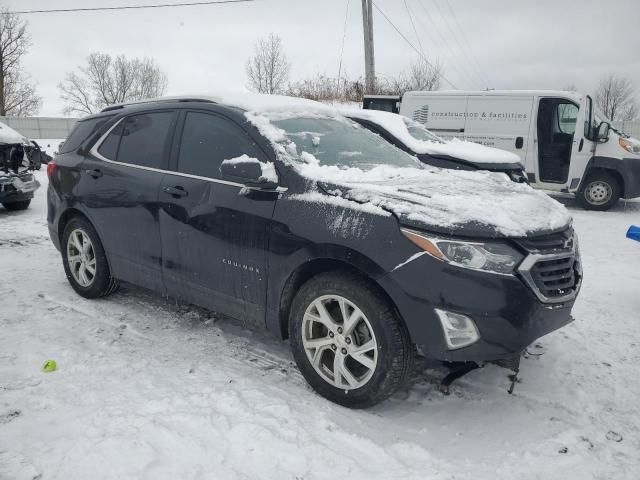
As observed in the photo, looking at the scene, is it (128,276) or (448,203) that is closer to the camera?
(448,203)

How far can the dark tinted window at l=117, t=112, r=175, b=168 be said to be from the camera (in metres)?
3.64

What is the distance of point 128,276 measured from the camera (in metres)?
3.92

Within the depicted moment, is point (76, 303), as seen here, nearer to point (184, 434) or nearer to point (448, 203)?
point (184, 434)

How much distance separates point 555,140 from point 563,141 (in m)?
0.15

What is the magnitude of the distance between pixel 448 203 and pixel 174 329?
2324mm

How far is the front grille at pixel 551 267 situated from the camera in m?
2.44

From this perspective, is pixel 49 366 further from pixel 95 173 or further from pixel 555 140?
pixel 555 140

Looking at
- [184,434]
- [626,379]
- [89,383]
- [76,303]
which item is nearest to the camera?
[184,434]

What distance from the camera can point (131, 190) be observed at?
3.71 metres

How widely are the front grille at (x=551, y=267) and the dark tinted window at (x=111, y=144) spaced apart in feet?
10.5

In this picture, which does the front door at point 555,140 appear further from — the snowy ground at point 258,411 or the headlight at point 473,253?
the headlight at point 473,253

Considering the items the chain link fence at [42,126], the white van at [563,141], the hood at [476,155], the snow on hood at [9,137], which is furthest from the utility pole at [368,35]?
the chain link fence at [42,126]

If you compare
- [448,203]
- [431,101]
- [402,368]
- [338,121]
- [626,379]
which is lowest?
[626,379]

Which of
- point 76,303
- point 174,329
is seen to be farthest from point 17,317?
point 174,329
